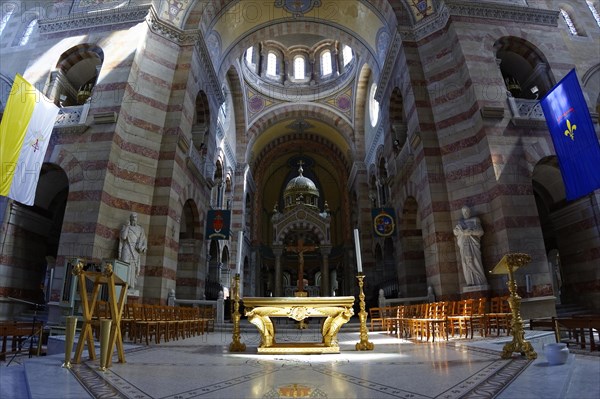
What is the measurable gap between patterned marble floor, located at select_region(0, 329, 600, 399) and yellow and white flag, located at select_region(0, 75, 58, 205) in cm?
621

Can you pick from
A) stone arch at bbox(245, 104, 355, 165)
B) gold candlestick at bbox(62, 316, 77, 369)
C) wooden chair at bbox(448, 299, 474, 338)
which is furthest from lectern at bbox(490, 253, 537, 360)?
stone arch at bbox(245, 104, 355, 165)

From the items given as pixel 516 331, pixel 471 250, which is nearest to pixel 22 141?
pixel 516 331

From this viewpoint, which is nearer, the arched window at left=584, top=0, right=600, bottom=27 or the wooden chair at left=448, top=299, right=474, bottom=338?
the wooden chair at left=448, top=299, right=474, bottom=338

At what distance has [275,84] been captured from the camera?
26156mm

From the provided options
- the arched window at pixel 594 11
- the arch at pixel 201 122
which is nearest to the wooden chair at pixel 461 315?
the arch at pixel 201 122

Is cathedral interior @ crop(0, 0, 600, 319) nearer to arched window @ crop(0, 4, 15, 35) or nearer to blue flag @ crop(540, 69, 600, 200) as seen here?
arched window @ crop(0, 4, 15, 35)

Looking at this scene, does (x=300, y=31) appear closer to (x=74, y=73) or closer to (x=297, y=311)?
(x=74, y=73)

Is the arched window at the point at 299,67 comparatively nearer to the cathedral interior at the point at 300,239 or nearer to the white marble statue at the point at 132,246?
the cathedral interior at the point at 300,239

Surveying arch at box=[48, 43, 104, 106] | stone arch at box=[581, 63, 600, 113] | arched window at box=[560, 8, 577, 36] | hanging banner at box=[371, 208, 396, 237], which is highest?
arched window at box=[560, 8, 577, 36]

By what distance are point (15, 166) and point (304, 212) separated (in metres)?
18.5

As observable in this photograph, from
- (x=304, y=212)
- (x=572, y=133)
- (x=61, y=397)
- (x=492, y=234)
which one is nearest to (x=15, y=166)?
(x=61, y=397)

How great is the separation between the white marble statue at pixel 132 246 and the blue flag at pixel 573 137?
12.3 metres

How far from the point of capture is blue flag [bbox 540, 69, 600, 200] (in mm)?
A: 9898

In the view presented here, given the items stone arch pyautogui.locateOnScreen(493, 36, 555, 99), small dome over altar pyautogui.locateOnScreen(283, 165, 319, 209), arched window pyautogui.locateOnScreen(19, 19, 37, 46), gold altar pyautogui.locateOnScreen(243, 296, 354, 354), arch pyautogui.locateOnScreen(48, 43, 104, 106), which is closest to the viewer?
gold altar pyautogui.locateOnScreen(243, 296, 354, 354)
